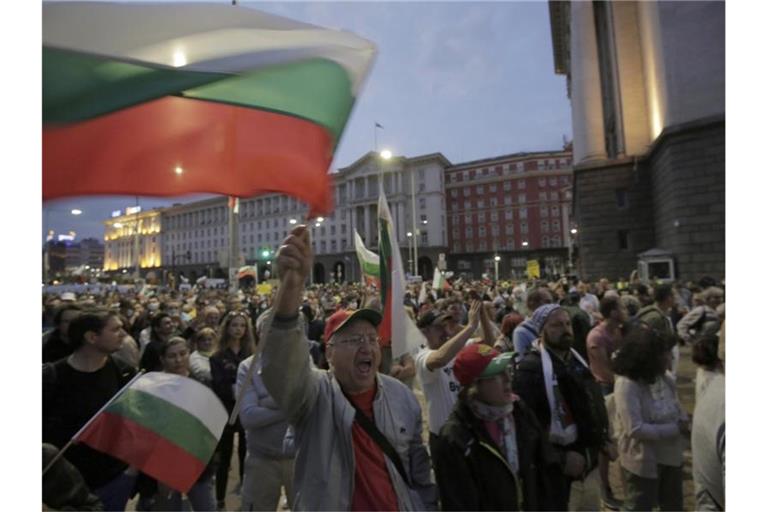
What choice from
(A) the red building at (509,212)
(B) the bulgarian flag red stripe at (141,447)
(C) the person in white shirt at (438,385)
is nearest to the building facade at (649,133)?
(C) the person in white shirt at (438,385)

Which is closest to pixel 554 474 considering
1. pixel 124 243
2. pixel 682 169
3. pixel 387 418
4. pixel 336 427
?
pixel 387 418

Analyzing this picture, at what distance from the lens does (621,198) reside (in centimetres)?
2911

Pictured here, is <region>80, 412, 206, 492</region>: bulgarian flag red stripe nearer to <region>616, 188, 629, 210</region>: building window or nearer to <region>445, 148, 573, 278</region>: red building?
<region>616, 188, 629, 210</region>: building window

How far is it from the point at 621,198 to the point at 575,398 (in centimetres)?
2903

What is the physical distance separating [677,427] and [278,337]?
304cm

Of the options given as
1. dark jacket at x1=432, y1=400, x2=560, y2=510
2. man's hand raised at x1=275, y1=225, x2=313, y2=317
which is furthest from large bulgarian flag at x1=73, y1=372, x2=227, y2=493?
dark jacket at x1=432, y1=400, x2=560, y2=510

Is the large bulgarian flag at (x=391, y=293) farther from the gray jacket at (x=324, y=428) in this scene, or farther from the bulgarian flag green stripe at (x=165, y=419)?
the bulgarian flag green stripe at (x=165, y=419)

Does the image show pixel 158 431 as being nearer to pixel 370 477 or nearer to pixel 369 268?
pixel 370 477

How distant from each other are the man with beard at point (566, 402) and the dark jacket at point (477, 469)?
0.57 metres

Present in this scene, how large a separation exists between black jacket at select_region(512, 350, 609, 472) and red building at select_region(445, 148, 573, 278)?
7476cm

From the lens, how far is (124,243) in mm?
100562

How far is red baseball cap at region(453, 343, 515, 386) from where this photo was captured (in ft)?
8.82

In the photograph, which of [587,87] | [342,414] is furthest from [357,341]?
[587,87]

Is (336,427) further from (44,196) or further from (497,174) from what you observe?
(497,174)
